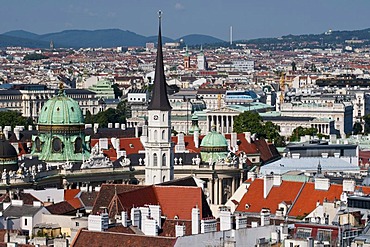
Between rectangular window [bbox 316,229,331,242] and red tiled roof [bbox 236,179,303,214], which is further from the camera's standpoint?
red tiled roof [bbox 236,179,303,214]

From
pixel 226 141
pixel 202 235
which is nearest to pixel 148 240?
pixel 202 235

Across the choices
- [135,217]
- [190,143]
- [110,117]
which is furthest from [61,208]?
[110,117]

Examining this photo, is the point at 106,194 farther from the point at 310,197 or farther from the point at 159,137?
the point at 159,137

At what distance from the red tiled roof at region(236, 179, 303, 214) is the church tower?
13963mm

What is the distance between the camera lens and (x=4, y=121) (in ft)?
429

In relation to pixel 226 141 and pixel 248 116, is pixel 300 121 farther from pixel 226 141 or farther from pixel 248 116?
pixel 226 141

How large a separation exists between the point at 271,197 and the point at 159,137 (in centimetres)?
1640

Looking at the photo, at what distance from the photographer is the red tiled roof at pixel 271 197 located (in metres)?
56.1

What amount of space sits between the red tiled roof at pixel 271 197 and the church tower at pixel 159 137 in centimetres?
1396

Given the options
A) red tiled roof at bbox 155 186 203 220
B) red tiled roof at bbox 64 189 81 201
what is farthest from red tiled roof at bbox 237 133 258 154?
red tiled roof at bbox 155 186 203 220

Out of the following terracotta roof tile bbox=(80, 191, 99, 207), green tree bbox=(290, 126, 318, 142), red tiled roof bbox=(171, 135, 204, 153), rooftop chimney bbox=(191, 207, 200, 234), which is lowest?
green tree bbox=(290, 126, 318, 142)

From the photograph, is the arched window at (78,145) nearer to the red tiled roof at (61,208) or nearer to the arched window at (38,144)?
the arched window at (38,144)

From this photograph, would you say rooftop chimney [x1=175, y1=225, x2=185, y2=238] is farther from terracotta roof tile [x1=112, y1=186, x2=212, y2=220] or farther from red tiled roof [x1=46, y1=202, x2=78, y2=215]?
red tiled roof [x1=46, y1=202, x2=78, y2=215]

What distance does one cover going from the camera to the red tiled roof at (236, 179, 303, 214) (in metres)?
56.1
